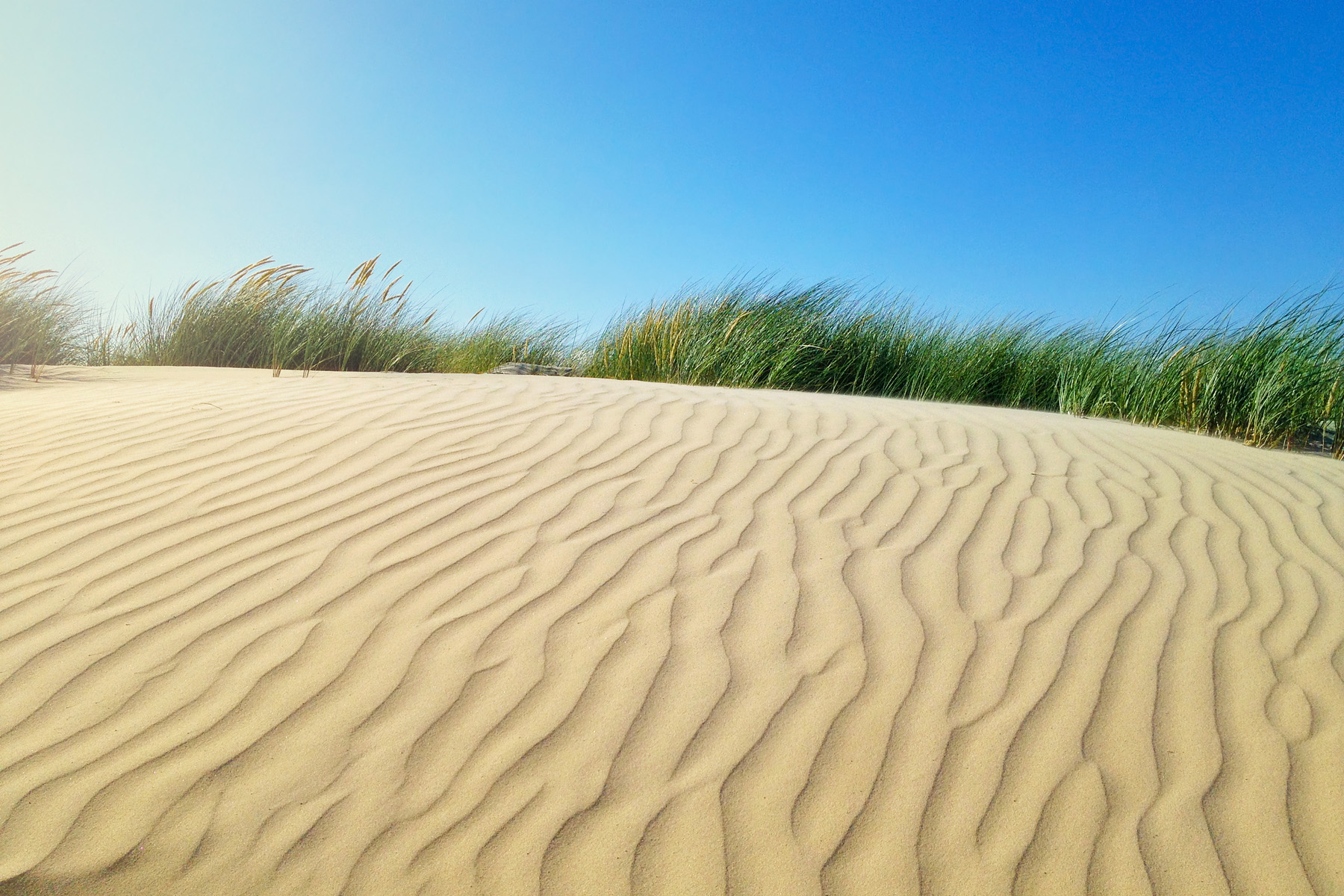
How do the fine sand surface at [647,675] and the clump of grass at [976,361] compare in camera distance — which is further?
the clump of grass at [976,361]

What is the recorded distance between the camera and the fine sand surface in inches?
73.7

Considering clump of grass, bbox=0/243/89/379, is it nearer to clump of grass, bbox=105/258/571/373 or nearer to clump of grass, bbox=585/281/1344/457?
→ clump of grass, bbox=105/258/571/373

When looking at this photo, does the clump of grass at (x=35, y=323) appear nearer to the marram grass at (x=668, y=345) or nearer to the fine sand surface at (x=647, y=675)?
the marram grass at (x=668, y=345)

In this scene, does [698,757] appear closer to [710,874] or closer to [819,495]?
[710,874]

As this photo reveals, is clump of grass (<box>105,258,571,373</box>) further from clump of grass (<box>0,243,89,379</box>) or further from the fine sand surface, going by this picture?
the fine sand surface

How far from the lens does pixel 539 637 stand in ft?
8.13

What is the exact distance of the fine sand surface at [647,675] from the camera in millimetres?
1872

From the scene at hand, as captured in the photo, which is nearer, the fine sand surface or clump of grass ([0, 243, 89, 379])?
the fine sand surface

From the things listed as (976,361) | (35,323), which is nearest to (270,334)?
(35,323)

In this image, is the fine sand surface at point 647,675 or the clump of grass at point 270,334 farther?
the clump of grass at point 270,334

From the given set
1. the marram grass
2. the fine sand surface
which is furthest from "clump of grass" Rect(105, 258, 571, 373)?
the fine sand surface

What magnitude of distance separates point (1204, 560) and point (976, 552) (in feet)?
2.99

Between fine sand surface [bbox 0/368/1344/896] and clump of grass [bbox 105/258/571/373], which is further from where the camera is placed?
clump of grass [bbox 105/258/571/373]

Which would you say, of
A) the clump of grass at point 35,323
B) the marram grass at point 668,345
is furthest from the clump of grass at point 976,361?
the clump of grass at point 35,323
